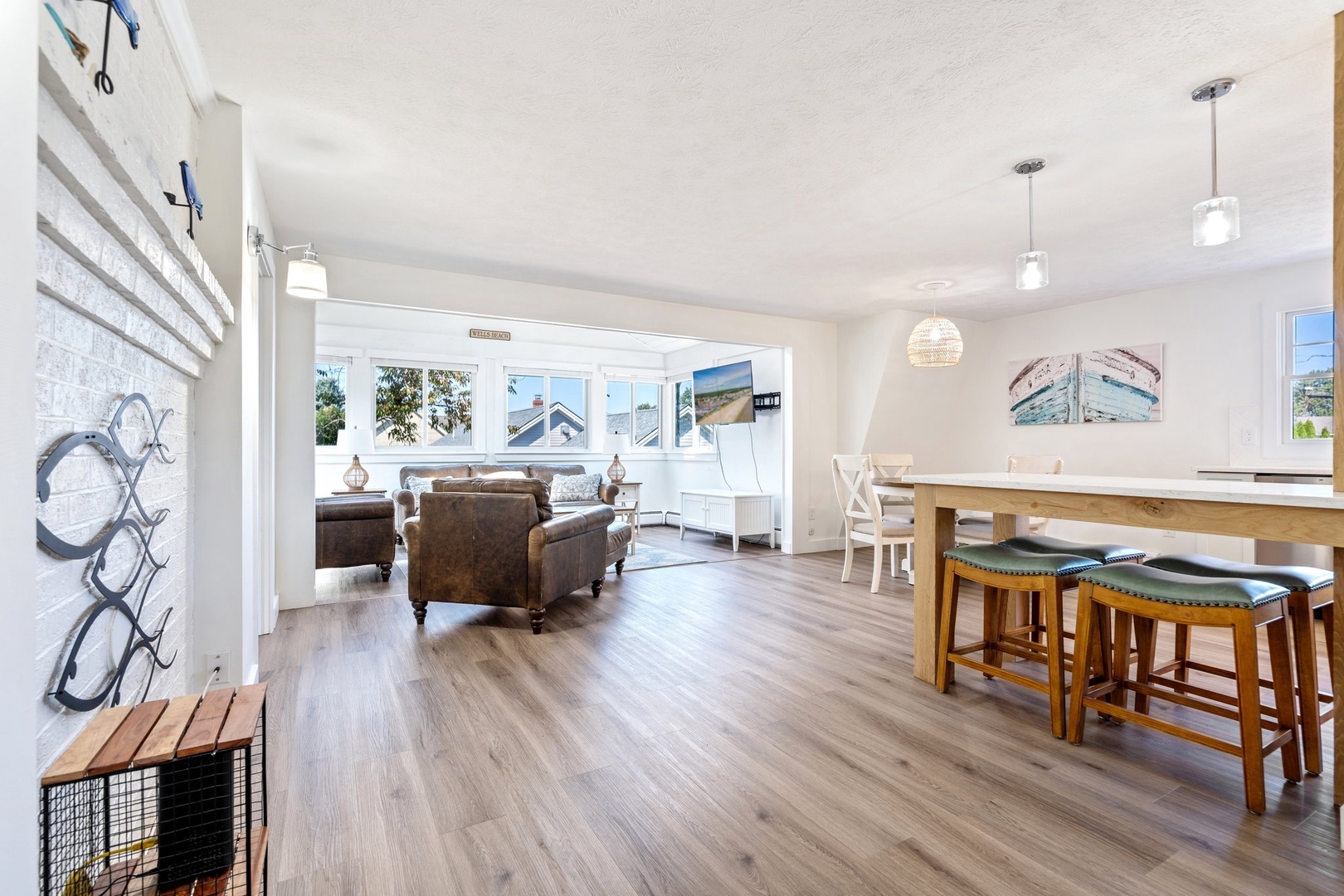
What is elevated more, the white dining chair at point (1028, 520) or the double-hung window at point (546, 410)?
the double-hung window at point (546, 410)

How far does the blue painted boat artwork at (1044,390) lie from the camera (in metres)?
5.62

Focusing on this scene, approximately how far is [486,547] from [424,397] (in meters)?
4.34

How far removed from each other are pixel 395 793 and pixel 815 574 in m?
A: 3.87

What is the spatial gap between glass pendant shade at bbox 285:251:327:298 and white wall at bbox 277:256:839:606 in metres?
0.98

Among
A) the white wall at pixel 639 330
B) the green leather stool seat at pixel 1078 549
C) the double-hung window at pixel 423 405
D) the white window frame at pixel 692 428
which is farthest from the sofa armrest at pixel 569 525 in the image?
the double-hung window at pixel 423 405

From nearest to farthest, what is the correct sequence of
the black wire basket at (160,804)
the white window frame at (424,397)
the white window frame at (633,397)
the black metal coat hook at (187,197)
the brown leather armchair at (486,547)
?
the black wire basket at (160,804)
the black metal coat hook at (187,197)
the brown leather armchair at (486,547)
the white window frame at (424,397)
the white window frame at (633,397)

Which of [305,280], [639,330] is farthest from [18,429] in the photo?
[639,330]

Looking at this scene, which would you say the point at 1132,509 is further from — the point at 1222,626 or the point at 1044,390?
the point at 1044,390

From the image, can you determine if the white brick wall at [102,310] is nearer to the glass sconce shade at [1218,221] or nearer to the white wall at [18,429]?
the white wall at [18,429]

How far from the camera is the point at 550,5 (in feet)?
6.07

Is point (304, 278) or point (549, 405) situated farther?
point (549, 405)

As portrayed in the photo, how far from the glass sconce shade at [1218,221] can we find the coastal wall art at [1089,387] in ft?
11.6

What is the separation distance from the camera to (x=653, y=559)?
19.1 ft

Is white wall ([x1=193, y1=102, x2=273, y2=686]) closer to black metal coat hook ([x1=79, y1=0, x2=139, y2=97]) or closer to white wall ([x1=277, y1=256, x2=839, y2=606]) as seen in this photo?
black metal coat hook ([x1=79, y1=0, x2=139, y2=97])
